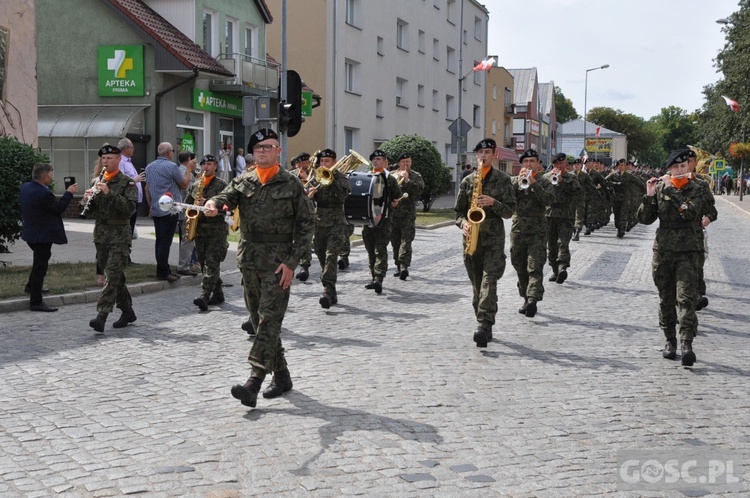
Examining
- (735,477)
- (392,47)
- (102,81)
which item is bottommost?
(735,477)

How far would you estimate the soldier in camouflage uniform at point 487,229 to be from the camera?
848 centimetres

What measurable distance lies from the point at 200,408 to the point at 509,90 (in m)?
63.4

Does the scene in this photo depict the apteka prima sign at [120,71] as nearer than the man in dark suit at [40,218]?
No

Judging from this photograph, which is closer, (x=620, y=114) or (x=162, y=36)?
(x=162, y=36)

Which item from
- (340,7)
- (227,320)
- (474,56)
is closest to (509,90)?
(474,56)

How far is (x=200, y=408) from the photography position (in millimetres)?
6207

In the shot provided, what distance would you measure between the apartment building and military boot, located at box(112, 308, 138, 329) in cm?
1996

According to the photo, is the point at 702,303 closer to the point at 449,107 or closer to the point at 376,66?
the point at 376,66

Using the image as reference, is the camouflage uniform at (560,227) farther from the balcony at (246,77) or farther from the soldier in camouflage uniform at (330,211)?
the balcony at (246,77)

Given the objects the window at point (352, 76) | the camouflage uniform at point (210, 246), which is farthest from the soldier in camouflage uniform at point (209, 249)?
the window at point (352, 76)

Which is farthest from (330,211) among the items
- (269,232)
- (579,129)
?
(579,129)

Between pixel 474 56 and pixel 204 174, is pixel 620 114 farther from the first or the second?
pixel 204 174

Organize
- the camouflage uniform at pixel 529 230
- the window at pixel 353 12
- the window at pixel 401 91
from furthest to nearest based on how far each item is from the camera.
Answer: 1. the window at pixel 401 91
2. the window at pixel 353 12
3. the camouflage uniform at pixel 529 230

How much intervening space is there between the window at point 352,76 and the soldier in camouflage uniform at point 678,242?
3060cm
